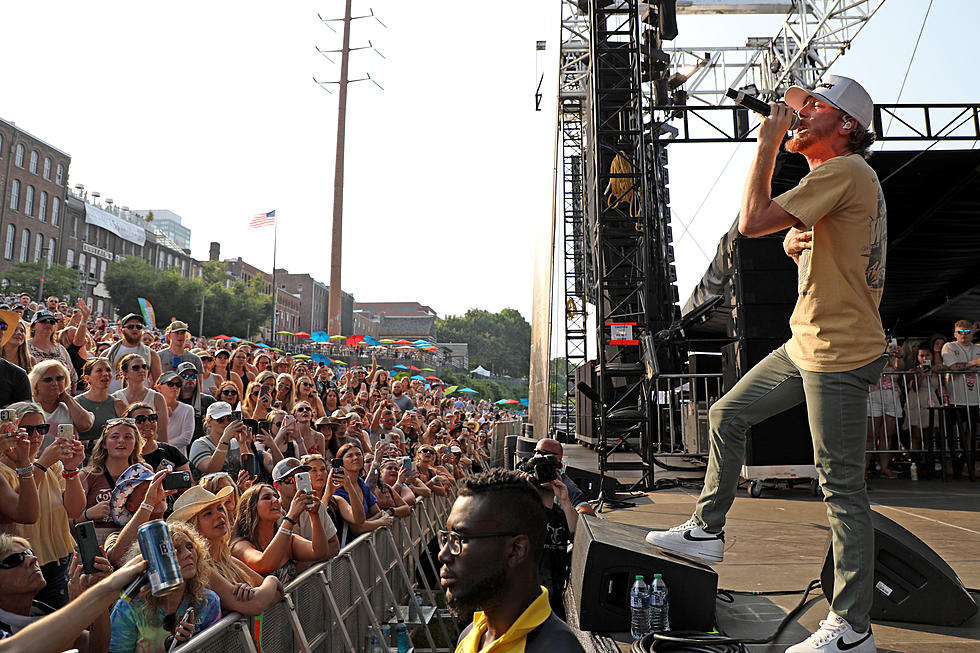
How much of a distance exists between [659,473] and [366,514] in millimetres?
5648

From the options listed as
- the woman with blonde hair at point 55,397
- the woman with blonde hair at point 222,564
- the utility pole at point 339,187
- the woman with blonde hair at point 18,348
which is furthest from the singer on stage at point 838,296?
the utility pole at point 339,187

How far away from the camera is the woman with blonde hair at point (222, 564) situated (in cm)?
334

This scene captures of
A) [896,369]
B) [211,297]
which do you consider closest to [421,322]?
[211,297]

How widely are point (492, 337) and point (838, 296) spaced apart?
131 metres

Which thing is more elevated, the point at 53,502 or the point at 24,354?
the point at 24,354

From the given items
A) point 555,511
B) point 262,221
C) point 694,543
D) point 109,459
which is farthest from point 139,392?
point 262,221

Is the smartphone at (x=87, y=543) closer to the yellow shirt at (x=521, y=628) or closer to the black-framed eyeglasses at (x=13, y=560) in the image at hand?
the black-framed eyeglasses at (x=13, y=560)

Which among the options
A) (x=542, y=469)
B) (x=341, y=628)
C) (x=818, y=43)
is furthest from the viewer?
(x=818, y=43)

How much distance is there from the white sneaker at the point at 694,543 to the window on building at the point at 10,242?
5530 centimetres

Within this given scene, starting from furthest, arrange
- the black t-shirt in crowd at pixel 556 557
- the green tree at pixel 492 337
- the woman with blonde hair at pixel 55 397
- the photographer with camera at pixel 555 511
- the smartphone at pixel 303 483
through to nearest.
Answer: the green tree at pixel 492 337
the woman with blonde hair at pixel 55 397
the smartphone at pixel 303 483
the photographer with camera at pixel 555 511
the black t-shirt in crowd at pixel 556 557

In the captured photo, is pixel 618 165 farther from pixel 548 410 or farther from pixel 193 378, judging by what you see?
pixel 193 378

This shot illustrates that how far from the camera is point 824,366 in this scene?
2352mm

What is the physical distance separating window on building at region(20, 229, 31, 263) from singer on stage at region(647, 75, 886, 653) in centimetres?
5687

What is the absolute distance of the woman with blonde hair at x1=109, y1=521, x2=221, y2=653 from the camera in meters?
2.76
